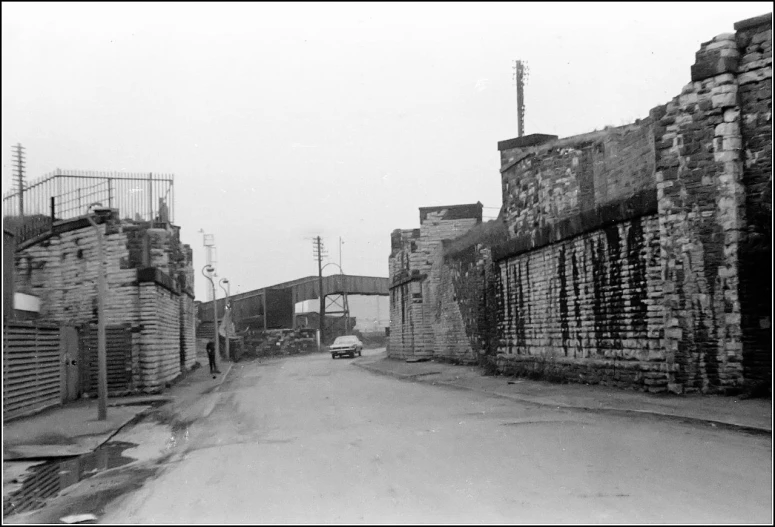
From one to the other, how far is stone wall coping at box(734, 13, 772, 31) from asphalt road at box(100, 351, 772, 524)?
679 cm

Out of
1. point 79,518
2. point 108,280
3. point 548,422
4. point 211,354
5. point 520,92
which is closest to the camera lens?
point 79,518

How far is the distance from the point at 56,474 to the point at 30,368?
250 inches

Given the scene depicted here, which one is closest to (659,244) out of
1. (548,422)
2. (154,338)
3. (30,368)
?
(548,422)

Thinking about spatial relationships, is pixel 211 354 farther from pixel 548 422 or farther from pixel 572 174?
pixel 548 422

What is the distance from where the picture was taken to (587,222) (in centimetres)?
1578

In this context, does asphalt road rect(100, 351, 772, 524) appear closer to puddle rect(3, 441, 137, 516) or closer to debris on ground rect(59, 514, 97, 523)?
debris on ground rect(59, 514, 97, 523)

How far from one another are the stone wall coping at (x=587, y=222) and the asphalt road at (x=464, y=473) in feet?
14.5

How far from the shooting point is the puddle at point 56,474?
7910mm

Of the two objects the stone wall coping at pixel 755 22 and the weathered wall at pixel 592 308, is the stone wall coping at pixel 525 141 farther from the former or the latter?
the stone wall coping at pixel 755 22

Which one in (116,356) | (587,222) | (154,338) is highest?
(587,222)

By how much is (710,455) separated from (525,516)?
3315 mm

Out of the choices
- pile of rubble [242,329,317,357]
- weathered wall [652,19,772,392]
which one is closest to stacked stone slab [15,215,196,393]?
weathered wall [652,19,772,392]

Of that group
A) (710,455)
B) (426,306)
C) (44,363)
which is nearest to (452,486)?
(710,455)

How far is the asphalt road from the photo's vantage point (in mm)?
5734
